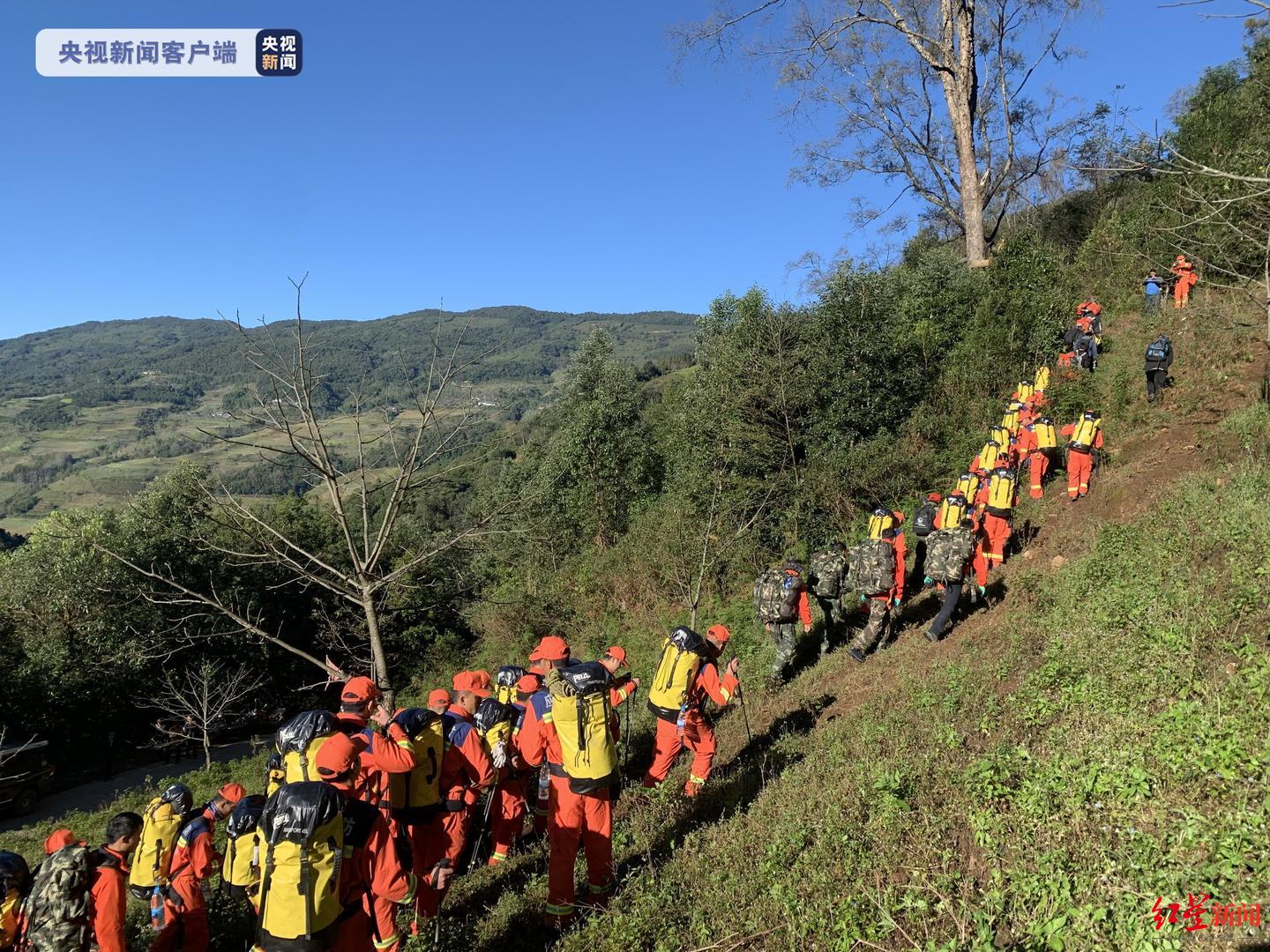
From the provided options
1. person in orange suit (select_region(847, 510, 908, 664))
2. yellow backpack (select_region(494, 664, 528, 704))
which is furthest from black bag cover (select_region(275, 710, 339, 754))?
person in orange suit (select_region(847, 510, 908, 664))

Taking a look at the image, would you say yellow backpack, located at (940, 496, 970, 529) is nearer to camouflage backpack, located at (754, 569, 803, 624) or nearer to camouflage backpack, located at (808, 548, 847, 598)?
camouflage backpack, located at (808, 548, 847, 598)

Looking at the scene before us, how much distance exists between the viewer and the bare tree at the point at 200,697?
20.4 meters

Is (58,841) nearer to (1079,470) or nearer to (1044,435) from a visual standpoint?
(1079,470)

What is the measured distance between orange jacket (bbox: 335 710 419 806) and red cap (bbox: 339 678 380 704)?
4.2 inches

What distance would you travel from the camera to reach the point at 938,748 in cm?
573

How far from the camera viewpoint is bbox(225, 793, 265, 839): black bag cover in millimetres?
4918

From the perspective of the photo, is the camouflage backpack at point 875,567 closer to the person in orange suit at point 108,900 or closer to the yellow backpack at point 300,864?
the yellow backpack at point 300,864

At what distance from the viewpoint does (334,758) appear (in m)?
4.05

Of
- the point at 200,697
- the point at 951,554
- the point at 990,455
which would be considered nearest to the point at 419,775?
the point at 951,554

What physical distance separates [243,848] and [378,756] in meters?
1.21

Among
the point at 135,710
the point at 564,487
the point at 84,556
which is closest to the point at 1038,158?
the point at 564,487

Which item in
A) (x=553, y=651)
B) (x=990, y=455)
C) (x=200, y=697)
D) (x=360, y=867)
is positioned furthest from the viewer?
(x=200, y=697)

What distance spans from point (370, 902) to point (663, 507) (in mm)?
16786

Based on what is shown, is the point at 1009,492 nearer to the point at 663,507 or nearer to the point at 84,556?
the point at 663,507
